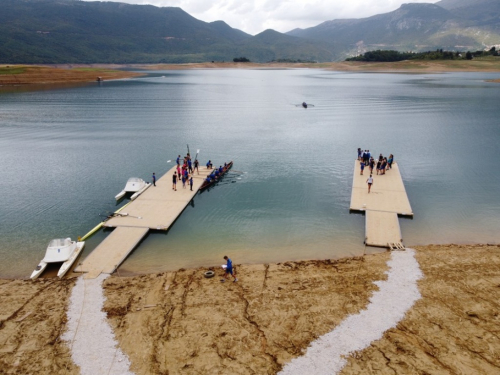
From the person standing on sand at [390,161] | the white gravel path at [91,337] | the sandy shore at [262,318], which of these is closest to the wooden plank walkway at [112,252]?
the sandy shore at [262,318]

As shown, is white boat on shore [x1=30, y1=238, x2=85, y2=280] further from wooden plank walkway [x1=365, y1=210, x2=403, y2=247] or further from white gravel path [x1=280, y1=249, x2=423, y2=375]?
wooden plank walkway [x1=365, y1=210, x2=403, y2=247]

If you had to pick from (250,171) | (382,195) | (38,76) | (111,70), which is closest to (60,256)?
(250,171)

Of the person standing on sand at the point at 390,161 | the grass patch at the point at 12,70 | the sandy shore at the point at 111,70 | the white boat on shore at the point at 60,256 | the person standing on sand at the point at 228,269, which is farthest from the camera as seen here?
the sandy shore at the point at 111,70

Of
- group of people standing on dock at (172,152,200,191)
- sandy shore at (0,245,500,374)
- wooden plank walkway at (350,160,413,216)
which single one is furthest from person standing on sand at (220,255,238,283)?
group of people standing on dock at (172,152,200,191)

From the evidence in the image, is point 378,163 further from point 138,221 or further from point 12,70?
point 12,70

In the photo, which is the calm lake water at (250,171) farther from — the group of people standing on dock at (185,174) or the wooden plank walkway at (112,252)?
the group of people standing on dock at (185,174)

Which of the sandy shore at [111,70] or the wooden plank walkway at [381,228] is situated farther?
the sandy shore at [111,70]

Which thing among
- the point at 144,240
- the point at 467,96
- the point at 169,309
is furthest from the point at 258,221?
the point at 467,96
